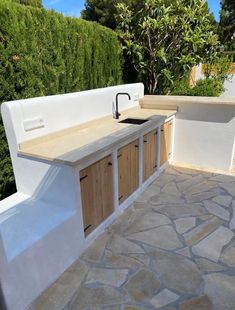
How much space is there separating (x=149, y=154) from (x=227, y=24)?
1687cm

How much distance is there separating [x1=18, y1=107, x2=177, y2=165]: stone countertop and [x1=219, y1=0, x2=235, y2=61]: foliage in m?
15.5

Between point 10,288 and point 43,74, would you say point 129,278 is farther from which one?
point 43,74

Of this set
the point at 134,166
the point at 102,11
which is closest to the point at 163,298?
the point at 134,166

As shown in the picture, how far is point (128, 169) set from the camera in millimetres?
2777

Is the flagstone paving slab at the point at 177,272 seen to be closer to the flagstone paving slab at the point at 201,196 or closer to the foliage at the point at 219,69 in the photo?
the flagstone paving slab at the point at 201,196

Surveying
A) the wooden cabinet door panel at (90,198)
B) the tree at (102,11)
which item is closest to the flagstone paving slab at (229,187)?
the wooden cabinet door panel at (90,198)

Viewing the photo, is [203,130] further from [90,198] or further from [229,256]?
[90,198]

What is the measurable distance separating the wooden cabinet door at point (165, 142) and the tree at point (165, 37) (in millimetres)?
1539

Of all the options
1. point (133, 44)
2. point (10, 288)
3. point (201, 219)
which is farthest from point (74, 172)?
point (133, 44)

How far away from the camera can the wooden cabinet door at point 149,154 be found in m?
3.12

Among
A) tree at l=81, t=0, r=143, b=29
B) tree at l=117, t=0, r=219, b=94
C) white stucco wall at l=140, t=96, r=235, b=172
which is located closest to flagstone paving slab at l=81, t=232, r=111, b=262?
white stucco wall at l=140, t=96, r=235, b=172

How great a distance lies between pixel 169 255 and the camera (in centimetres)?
214

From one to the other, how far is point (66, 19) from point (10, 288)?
3.23 meters

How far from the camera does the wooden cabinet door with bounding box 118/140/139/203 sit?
2.62m
